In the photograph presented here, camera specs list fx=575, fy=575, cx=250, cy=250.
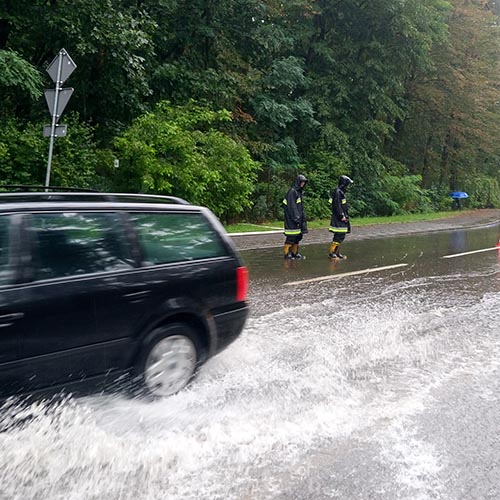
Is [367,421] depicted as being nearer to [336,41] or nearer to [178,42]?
[178,42]

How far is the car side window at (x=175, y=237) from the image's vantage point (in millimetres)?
4422

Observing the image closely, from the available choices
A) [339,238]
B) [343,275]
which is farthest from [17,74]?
[343,275]

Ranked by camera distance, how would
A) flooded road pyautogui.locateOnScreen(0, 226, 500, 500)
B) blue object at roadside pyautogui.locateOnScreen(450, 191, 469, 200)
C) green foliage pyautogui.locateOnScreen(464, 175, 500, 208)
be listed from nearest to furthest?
flooded road pyautogui.locateOnScreen(0, 226, 500, 500) < blue object at roadside pyautogui.locateOnScreen(450, 191, 469, 200) < green foliage pyautogui.locateOnScreen(464, 175, 500, 208)

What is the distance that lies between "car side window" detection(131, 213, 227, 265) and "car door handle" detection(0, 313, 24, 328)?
109 centimetres

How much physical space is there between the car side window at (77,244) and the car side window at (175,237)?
0.20 metres

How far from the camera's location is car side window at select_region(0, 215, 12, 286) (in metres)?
3.56

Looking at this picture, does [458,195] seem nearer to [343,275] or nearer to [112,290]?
[343,275]

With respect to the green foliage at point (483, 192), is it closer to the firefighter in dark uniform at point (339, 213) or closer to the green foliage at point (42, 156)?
the firefighter in dark uniform at point (339, 213)

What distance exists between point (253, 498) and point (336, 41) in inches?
1040

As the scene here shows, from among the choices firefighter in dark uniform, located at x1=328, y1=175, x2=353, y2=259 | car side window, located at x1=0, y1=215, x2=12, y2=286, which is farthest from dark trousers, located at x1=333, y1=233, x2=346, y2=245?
car side window, located at x1=0, y1=215, x2=12, y2=286

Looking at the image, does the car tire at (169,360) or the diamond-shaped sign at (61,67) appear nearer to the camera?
the car tire at (169,360)

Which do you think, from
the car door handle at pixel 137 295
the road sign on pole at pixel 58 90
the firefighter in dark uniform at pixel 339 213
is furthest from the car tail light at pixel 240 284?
the firefighter in dark uniform at pixel 339 213

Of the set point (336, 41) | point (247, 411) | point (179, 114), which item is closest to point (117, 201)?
point (247, 411)

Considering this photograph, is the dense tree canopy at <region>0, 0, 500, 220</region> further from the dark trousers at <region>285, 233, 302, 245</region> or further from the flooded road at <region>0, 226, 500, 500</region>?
the flooded road at <region>0, 226, 500, 500</region>
